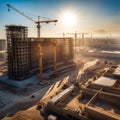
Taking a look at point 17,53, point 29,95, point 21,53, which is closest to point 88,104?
point 29,95

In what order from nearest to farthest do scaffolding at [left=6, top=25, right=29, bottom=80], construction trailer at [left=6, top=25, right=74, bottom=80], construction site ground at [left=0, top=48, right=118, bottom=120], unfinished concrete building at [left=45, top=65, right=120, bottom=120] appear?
unfinished concrete building at [left=45, top=65, right=120, bottom=120] < construction site ground at [left=0, top=48, right=118, bottom=120] < scaffolding at [left=6, top=25, right=29, bottom=80] < construction trailer at [left=6, top=25, right=74, bottom=80]

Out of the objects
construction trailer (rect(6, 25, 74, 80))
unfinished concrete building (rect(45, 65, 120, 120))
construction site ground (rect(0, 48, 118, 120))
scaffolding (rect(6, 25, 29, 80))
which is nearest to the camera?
unfinished concrete building (rect(45, 65, 120, 120))

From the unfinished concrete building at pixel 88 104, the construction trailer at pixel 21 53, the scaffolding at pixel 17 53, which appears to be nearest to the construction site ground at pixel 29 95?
the unfinished concrete building at pixel 88 104

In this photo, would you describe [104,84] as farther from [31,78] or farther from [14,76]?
[14,76]

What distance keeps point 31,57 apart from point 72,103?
17.3 metres

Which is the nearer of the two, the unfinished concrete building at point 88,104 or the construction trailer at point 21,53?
the unfinished concrete building at point 88,104

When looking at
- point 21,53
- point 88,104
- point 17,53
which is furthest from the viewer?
point 21,53

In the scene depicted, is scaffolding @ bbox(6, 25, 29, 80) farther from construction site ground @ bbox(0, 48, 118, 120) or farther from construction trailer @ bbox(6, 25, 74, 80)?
construction site ground @ bbox(0, 48, 118, 120)

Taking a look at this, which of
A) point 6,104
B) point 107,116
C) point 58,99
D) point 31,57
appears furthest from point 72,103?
point 31,57

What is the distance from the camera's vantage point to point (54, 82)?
32219 mm

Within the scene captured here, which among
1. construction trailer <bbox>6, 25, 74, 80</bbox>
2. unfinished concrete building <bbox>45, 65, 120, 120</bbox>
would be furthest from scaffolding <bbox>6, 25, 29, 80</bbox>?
unfinished concrete building <bbox>45, 65, 120, 120</bbox>

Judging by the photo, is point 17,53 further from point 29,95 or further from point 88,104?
point 88,104

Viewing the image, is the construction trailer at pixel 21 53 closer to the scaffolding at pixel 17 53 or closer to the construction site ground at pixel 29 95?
the scaffolding at pixel 17 53

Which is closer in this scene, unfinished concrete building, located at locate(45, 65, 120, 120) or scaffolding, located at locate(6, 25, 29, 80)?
unfinished concrete building, located at locate(45, 65, 120, 120)
